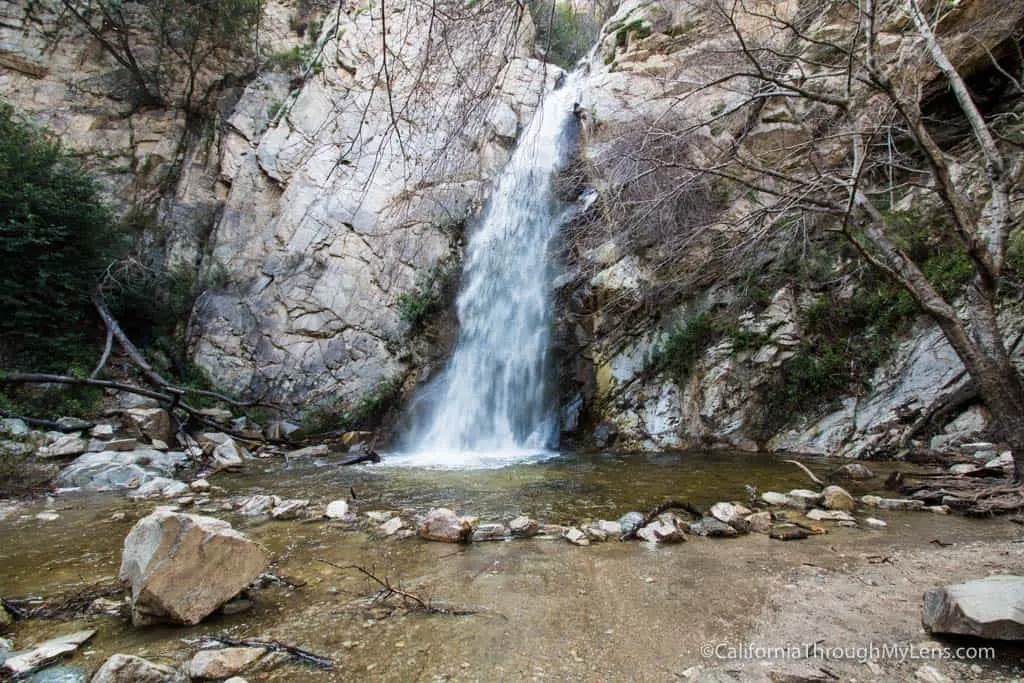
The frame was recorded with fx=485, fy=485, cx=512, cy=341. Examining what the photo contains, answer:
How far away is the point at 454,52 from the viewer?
1932mm

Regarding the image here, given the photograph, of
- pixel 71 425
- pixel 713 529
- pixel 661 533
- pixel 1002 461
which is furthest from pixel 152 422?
pixel 1002 461

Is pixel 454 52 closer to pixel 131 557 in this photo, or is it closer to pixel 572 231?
pixel 131 557

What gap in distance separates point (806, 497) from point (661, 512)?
4.05ft

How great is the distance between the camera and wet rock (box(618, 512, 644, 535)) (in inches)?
125

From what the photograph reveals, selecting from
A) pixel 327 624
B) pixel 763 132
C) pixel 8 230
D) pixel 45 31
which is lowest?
pixel 327 624

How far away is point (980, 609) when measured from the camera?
1587 mm

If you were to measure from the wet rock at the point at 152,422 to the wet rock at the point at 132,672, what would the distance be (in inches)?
285

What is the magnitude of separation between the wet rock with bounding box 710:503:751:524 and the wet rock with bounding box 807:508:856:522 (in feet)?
1.42

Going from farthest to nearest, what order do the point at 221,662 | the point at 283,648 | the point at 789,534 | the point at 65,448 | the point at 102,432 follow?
the point at 102,432 → the point at 65,448 → the point at 789,534 → the point at 283,648 → the point at 221,662

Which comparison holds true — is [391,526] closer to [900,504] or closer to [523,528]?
[523,528]

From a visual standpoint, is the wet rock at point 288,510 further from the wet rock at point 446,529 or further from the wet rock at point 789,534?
the wet rock at point 789,534

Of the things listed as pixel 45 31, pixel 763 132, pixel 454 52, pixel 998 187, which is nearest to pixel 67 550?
pixel 454 52

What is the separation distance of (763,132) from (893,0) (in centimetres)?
566

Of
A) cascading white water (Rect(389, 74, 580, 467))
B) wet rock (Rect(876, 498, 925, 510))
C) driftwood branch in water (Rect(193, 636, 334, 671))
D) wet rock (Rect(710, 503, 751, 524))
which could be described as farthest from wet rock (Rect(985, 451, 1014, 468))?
driftwood branch in water (Rect(193, 636, 334, 671))
